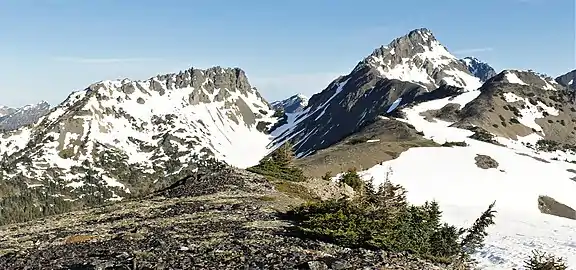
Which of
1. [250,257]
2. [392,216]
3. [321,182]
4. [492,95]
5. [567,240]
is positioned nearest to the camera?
[250,257]

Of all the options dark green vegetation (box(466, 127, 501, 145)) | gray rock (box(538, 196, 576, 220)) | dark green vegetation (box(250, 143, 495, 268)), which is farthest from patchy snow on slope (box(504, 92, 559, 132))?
dark green vegetation (box(250, 143, 495, 268))

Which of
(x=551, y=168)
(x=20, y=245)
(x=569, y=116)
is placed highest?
(x=569, y=116)

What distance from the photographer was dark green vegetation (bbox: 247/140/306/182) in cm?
4831

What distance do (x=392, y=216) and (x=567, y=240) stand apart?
15180mm

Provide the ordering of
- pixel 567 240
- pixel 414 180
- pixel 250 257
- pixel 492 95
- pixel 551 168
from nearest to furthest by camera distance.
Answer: pixel 250 257 < pixel 567 240 < pixel 414 180 < pixel 551 168 < pixel 492 95

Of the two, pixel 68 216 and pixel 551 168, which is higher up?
pixel 551 168

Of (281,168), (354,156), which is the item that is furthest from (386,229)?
(354,156)

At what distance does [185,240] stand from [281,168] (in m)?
28.0

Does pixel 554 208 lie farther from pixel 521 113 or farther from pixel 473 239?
pixel 521 113

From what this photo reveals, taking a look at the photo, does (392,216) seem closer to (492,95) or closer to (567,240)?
(567,240)

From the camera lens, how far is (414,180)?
7769cm

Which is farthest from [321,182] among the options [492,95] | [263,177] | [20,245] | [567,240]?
[492,95]

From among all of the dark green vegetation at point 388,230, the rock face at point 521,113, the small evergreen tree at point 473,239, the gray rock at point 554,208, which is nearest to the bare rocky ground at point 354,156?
the gray rock at point 554,208

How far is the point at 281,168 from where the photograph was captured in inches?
2010
